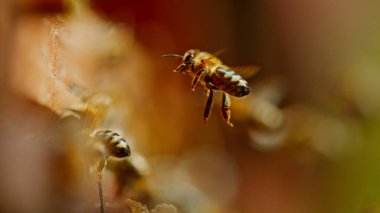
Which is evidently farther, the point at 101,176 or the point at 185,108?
the point at 185,108

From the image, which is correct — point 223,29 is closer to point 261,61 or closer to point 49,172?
point 261,61

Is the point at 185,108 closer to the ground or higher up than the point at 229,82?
higher up

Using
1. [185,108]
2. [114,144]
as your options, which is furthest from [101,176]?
[185,108]

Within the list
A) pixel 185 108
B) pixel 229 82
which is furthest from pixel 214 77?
pixel 185 108

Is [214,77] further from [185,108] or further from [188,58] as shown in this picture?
[185,108]

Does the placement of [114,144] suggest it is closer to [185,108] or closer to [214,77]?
[214,77]
